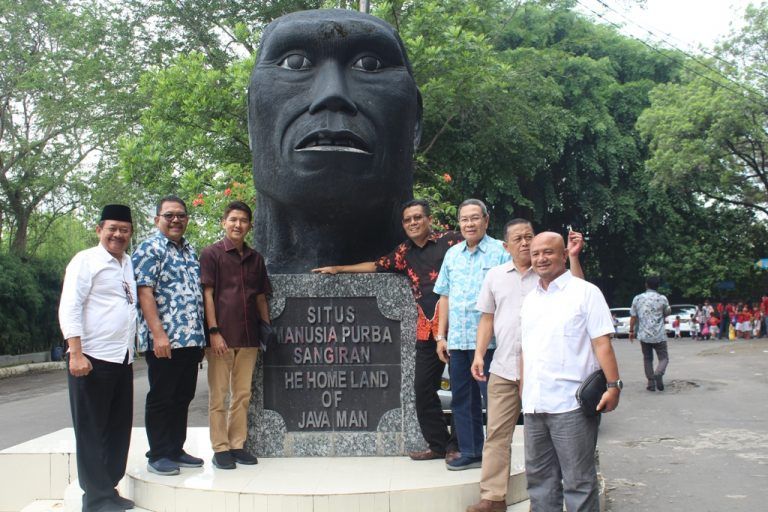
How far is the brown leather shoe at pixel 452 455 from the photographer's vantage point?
4.73 metres

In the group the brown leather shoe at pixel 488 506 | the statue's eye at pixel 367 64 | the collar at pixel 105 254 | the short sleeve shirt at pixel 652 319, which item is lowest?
the brown leather shoe at pixel 488 506

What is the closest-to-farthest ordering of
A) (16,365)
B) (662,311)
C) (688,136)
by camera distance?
1. (662,311)
2. (16,365)
3. (688,136)

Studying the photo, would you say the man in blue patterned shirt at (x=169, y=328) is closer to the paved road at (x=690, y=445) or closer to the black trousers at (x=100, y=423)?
the black trousers at (x=100, y=423)

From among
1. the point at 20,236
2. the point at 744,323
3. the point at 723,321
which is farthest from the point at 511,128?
the point at 20,236

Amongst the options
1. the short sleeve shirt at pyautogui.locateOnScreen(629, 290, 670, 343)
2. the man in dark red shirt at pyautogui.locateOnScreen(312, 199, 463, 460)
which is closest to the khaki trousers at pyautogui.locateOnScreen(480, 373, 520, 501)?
the man in dark red shirt at pyautogui.locateOnScreen(312, 199, 463, 460)

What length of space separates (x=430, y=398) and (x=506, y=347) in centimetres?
90

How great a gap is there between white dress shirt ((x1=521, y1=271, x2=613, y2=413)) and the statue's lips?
194 centimetres

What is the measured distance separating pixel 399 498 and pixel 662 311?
25.0 ft

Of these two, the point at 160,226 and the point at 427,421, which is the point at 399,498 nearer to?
the point at 427,421

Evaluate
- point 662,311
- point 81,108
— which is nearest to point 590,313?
point 662,311

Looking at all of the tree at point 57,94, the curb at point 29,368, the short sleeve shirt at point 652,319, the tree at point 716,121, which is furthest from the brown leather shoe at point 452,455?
the tree at point 716,121

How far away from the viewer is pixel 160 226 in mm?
4805

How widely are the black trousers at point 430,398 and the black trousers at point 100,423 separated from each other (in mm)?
1681

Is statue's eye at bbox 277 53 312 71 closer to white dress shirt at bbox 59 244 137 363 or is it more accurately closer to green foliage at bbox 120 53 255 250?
white dress shirt at bbox 59 244 137 363
